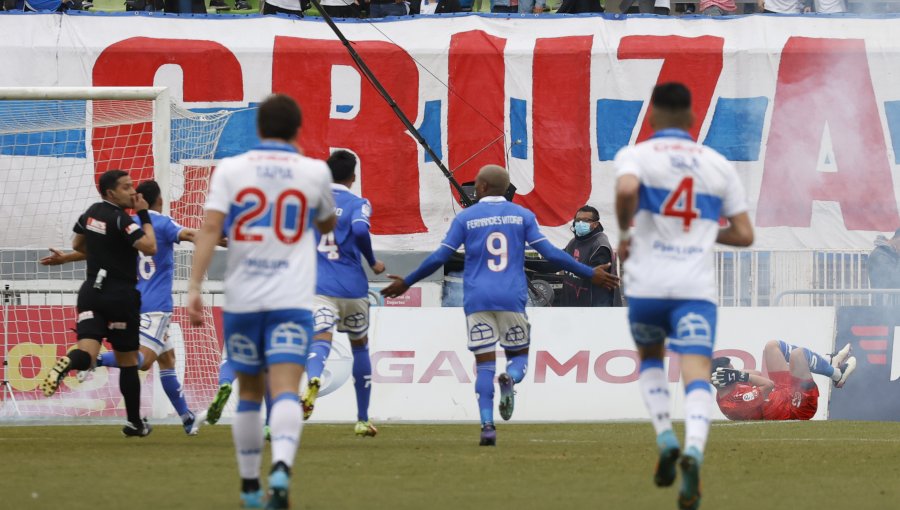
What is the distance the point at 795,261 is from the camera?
18938mm

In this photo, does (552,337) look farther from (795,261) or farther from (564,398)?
(795,261)

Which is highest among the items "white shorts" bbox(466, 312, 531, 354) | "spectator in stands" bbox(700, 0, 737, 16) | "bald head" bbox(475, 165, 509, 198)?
"spectator in stands" bbox(700, 0, 737, 16)

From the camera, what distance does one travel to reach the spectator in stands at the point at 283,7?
21.3 m

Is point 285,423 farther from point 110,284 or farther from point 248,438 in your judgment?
point 110,284

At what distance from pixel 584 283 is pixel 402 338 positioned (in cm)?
260

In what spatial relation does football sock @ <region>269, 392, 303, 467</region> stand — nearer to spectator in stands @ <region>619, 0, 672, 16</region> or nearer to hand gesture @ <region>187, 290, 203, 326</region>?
hand gesture @ <region>187, 290, 203, 326</region>

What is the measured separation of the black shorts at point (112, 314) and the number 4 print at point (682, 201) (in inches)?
225

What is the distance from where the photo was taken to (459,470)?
9.27 metres

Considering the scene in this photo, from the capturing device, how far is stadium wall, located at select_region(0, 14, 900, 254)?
20.6 m

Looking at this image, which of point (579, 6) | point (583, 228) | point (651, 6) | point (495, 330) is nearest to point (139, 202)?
point (495, 330)

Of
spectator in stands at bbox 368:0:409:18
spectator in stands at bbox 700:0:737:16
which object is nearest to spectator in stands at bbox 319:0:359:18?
spectator in stands at bbox 368:0:409:18

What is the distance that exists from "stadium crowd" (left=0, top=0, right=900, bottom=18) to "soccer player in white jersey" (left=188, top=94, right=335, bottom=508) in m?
14.8

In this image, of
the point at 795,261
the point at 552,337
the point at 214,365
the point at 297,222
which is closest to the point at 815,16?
the point at 795,261

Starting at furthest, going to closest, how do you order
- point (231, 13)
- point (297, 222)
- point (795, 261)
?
point (231, 13), point (795, 261), point (297, 222)
